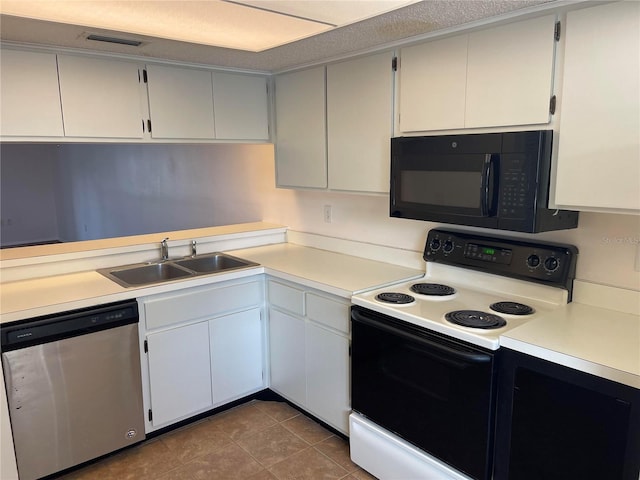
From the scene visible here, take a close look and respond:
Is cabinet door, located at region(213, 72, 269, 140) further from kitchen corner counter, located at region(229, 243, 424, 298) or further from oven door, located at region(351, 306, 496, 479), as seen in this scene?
oven door, located at region(351, 306, 496, 479)

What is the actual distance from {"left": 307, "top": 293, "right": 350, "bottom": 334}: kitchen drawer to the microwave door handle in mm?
801

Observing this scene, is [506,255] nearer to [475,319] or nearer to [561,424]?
[475,319]

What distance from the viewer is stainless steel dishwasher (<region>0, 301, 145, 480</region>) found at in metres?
1.99

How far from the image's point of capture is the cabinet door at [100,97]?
92.4 inches

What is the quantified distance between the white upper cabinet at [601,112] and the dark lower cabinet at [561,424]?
0.62 metres

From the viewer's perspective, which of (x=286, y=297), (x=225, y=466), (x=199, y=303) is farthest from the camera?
(x=286, y=297)

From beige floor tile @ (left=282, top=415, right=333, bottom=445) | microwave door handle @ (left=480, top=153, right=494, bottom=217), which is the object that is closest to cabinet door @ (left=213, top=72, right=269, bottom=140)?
microwave door handle @ (left=480, top=153, right=494, bottom=217)

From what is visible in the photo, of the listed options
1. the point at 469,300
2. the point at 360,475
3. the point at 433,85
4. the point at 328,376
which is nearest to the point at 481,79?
the point at 433,85

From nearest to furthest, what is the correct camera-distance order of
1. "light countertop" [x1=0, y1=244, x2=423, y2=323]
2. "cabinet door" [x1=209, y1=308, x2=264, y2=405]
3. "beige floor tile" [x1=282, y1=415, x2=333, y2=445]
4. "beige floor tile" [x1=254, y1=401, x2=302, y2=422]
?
1. "light countertop" [x1=0, y1=244, x2=423, y2=323]
2. "beige floor tile" [x1=282, y1=415, x2=333, y2=445]
3. "cabinet door" [x1=209, y1=308, x2=264, y2=405]
4. "beige floor tile" [x1=254, y1=401, x2=302, y2=422]

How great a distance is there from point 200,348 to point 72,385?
657 millimetres

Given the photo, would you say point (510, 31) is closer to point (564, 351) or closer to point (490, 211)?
point (490, 211)

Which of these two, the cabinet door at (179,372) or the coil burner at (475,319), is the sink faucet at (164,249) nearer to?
the cabinet door at (179,372)

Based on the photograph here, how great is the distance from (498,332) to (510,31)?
1173mm

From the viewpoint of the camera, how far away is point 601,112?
61.9 inches
